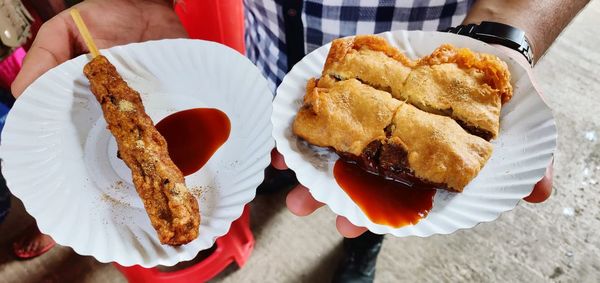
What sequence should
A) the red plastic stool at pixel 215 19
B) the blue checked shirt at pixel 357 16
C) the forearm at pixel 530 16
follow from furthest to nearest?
the red plastic stool at pixel 215 19, the blue checked shirt at pixel 357 16, the forearm at pixel 530 16

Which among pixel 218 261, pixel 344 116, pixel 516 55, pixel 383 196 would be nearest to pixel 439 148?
pixel 383 196

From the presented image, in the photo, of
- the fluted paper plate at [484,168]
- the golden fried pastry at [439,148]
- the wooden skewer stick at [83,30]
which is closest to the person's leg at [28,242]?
the wooden skewer stick at [83,30]

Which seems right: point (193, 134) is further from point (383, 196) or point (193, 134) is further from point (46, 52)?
point (383, 196)

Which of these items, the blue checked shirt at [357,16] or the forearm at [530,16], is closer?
the forearm at [530,16]

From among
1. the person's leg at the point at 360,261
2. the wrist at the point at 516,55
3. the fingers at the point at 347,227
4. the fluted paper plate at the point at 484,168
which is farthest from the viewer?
the person's leg at the point at 360,261

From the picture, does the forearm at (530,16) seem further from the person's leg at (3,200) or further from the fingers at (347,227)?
the person's leg at (3,200)

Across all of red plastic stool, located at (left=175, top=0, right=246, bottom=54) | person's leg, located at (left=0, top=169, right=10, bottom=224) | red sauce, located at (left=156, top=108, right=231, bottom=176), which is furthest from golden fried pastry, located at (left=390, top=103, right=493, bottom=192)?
person's leg, located at (left=0, top=169, right=10, bottom=224)

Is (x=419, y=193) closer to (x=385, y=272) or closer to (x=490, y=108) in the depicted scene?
(x=490, y=108)
